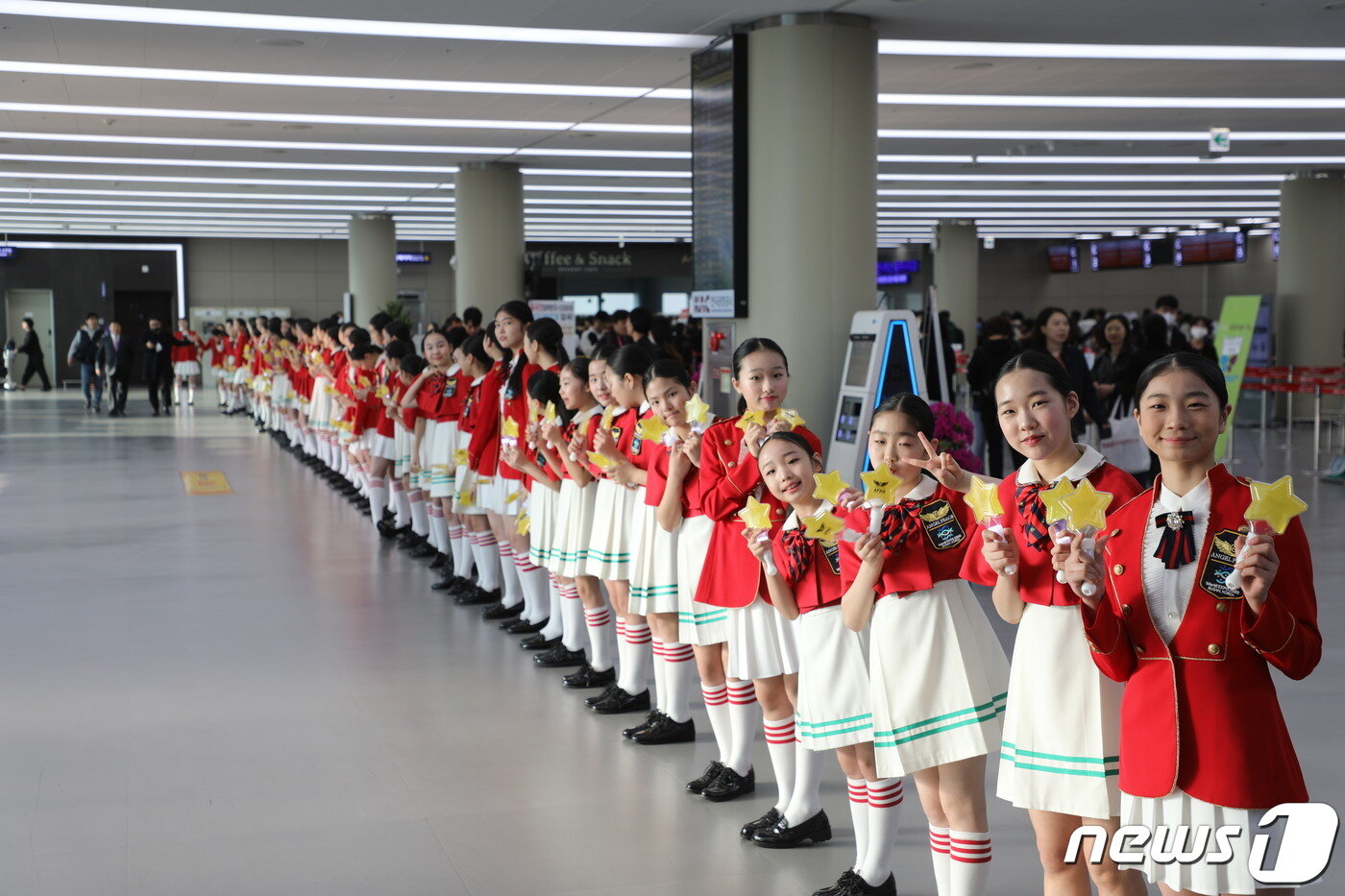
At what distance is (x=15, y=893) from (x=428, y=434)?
16.0ft

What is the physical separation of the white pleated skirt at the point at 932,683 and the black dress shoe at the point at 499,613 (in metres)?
4.17

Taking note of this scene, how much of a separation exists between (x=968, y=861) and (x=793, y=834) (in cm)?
93

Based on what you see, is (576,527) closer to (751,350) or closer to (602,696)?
(602,696)

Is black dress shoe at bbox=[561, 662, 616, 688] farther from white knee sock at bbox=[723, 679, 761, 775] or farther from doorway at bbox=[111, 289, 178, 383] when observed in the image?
doorway at bbox=[111, 289, 178, 383]

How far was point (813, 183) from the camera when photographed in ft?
27.4

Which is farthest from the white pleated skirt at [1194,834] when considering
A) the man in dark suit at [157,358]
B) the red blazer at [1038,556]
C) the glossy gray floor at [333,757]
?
the man in dark suit at [157,358]

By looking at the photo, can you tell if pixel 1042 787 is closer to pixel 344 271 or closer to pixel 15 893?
pixel 15 893

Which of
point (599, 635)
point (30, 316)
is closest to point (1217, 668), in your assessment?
point (599, 635)

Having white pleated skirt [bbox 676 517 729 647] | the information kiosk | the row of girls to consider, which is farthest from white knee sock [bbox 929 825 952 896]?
the information kiosk

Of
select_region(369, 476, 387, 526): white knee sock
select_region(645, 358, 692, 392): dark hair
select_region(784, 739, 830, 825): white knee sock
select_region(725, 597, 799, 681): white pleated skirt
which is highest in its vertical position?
select_region(645, 358, 692, 392): dark hair

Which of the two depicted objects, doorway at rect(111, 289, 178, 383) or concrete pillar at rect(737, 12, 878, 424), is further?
doorway at rect(111, 289, 178, 383)

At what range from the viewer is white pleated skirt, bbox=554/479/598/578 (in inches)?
208

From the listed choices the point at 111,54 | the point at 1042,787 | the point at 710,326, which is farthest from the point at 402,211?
the point at 1042,787

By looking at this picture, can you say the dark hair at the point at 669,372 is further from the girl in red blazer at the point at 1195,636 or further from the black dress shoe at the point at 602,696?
the girl in red blazer at the point at 1195,636
